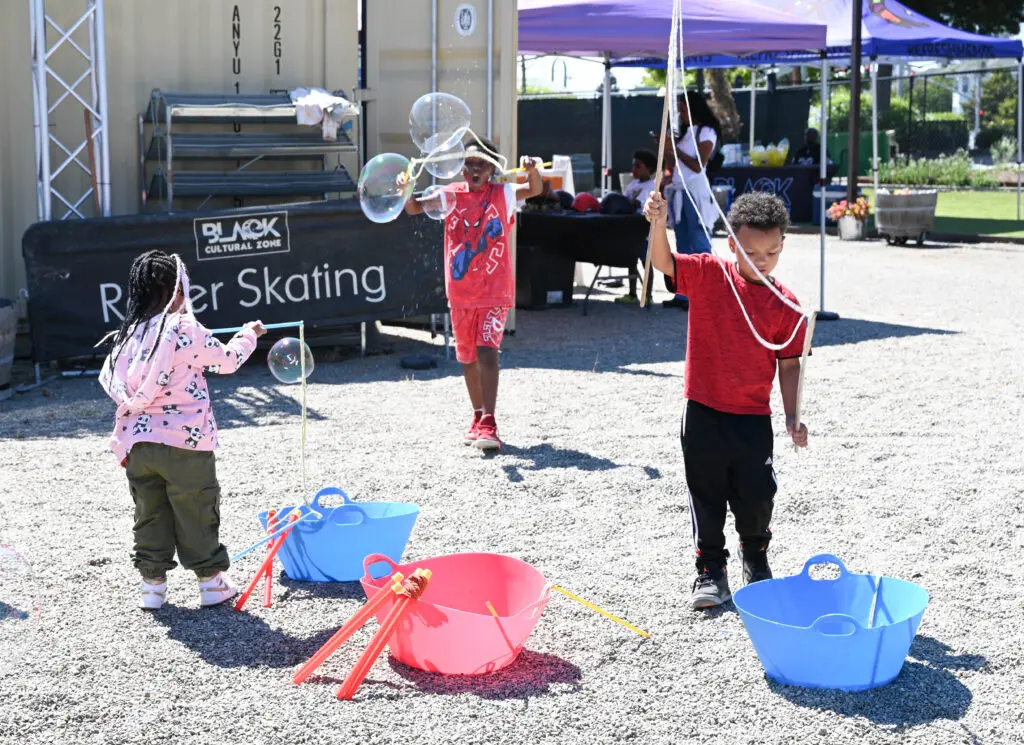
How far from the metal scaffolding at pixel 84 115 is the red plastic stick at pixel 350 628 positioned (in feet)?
20.5

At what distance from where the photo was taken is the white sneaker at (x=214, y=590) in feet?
16.1

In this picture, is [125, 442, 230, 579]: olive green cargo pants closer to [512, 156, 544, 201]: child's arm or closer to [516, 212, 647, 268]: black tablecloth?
[512, 156, 544, 201]: child's arm

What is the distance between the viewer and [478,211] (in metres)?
7.27

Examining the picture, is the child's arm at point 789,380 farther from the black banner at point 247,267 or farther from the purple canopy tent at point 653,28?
the purple canopy tent at point 653,28

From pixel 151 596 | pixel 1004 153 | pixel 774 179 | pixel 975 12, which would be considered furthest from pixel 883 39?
pixel 1004 153

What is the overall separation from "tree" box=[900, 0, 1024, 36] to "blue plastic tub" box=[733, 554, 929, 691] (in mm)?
30522

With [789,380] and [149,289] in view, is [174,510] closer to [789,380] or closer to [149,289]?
[149,289]

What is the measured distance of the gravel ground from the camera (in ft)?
13.0

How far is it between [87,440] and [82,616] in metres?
2.98

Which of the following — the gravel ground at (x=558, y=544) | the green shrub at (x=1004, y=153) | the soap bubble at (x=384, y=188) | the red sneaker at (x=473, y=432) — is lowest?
the gravel ground at (x=558, y=544)

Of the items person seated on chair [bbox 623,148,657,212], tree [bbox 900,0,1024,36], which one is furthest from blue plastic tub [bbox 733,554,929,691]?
tree [bbox 900,0,1024,36]

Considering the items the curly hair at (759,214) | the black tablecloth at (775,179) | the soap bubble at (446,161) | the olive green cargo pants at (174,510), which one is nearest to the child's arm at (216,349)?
the olive green cargo pants at (174,510)

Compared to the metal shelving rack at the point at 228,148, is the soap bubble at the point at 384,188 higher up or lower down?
lower down

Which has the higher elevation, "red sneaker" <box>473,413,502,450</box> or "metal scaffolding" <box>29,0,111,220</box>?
"metal scaffolding" <box>29,0,111,220</box>
